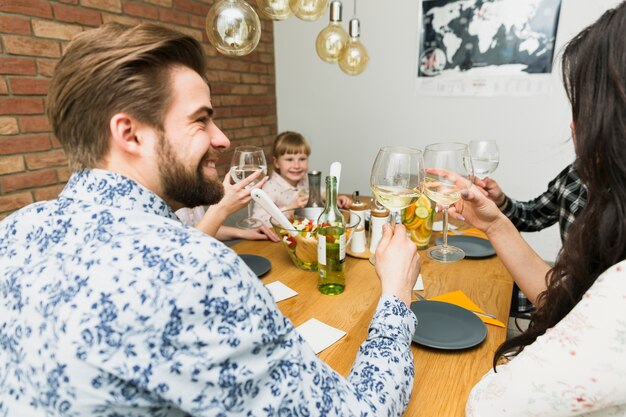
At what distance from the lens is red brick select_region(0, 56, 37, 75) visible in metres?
1.74

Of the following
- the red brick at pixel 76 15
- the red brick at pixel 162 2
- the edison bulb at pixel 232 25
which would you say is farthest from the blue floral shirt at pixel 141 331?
the red brick at pixel 162 2

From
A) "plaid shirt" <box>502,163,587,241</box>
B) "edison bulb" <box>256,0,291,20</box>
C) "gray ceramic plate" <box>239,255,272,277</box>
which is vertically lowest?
"gray ceramic plate" <box>239,255,272,277</box>

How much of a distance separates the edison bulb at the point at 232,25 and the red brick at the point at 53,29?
3.32ft

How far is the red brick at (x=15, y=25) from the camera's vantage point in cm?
172

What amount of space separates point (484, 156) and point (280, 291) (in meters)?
1.02

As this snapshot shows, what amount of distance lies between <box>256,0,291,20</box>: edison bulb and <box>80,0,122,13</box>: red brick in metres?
1.20

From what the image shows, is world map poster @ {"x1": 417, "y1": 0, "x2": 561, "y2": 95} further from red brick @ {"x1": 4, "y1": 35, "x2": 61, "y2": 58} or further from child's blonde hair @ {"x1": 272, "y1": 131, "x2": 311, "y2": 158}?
red brick @ {"x1": 4, "y1": 35, "x2": 61, "y2": 58}

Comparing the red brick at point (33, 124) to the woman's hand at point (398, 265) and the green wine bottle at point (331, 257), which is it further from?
the woman's hand at point (398, 265)

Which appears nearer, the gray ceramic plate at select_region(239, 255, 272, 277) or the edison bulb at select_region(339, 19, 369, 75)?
the gray ceramic plate at select_region(239, 255, 272, 277)

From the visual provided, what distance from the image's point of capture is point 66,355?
0.48 m

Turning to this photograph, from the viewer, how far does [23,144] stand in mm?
1847

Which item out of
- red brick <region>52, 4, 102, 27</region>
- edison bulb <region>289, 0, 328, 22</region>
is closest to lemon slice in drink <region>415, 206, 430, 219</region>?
edison bulb <region>289, 0, 328, 22</region>

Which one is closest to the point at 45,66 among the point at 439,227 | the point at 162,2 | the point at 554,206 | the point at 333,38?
the point at 162,2

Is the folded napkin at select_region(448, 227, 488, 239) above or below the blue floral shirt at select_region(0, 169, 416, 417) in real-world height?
below
